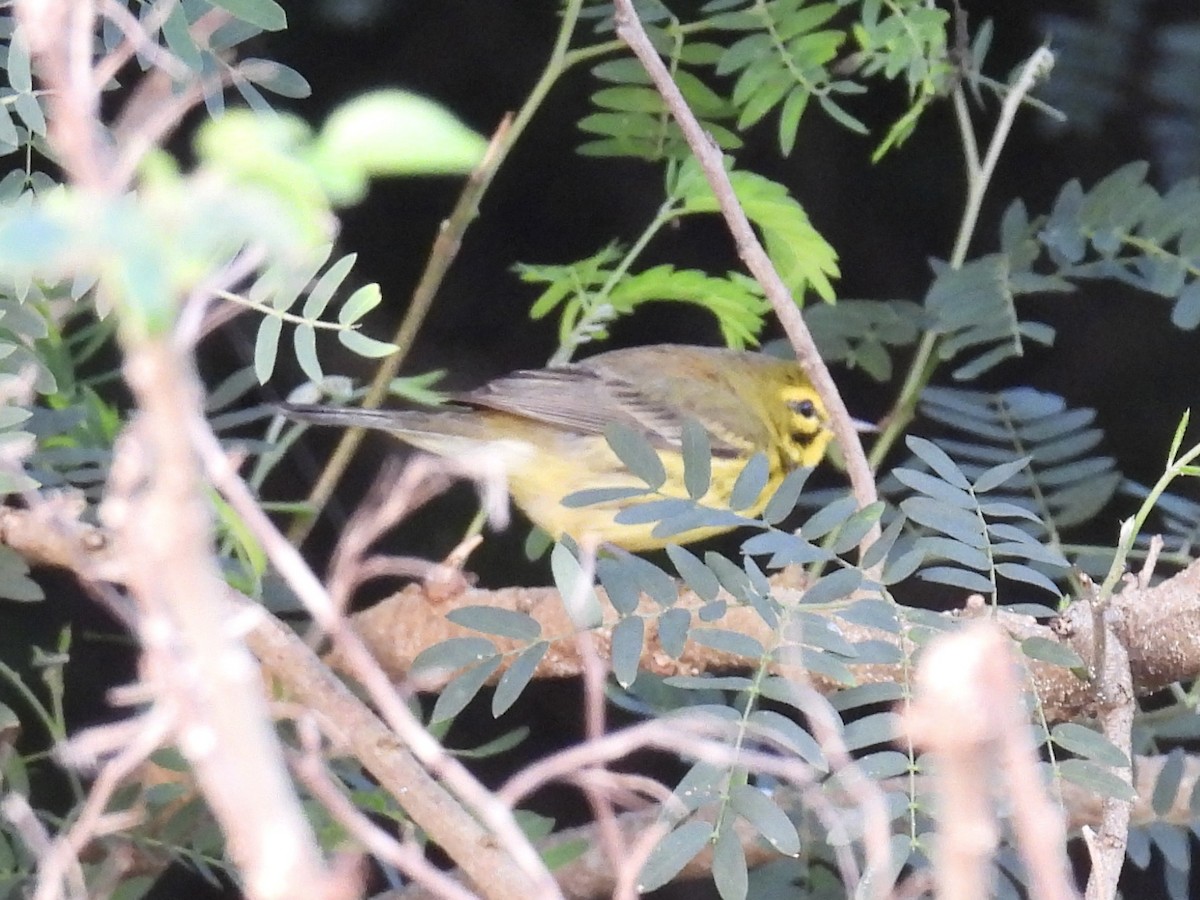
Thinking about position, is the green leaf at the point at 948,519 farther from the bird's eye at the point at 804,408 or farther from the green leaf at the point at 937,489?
the bird's eye at the point at 804,408

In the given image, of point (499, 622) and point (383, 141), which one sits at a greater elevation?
point (383, 141)

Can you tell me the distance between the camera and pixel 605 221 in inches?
113

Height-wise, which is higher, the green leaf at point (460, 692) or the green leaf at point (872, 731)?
the green leaf at point (872, 731)

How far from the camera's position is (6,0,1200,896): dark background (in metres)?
2.67

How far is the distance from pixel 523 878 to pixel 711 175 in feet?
3.10

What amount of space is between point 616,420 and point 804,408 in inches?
17.3

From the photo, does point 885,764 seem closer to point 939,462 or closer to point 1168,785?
point 939,462

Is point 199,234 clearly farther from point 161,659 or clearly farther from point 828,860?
point 828,860

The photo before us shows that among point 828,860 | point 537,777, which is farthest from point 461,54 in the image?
point 537,777

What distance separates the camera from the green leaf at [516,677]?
51.3 inches

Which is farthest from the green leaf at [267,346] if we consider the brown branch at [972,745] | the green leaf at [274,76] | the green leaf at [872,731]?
the brown branch at [972,745]

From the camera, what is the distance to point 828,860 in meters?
1.88

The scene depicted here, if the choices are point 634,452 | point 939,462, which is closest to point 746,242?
point 634,452

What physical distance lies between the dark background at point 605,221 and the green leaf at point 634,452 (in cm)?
129
